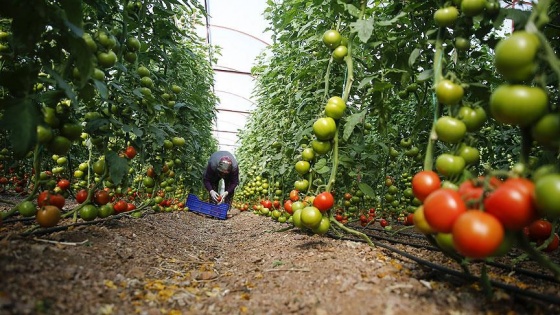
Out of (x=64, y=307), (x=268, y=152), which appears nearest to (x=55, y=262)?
(x=64, y=307)

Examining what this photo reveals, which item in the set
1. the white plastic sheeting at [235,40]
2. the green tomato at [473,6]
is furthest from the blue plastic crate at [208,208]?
the green tomato at [473,6]

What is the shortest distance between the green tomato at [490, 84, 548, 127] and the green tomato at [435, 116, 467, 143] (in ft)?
0.90

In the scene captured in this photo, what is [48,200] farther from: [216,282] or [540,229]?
[540,229]

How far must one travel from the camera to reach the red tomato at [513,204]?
0.82 meters

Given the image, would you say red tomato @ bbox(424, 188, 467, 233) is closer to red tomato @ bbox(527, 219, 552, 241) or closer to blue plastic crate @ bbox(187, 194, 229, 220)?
red tomato @ bbox(527, 219, 552, 241)

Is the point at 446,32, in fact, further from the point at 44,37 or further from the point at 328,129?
the point at 44,37

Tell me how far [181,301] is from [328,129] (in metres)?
1.13

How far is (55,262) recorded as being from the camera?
138 cm

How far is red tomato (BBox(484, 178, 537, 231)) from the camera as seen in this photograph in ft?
2.69

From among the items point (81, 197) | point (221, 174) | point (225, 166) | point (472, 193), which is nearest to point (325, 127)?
point (472, 193)

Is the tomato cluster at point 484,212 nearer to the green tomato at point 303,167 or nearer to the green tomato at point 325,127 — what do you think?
the green tomato at point 325,127

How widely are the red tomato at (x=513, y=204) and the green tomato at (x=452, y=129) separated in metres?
0.35

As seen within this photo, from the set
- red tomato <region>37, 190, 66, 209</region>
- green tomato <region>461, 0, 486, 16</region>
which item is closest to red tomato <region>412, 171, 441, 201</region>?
green tomato <region>461, 0, 486, 16</region>

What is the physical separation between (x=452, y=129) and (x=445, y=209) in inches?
16.1
